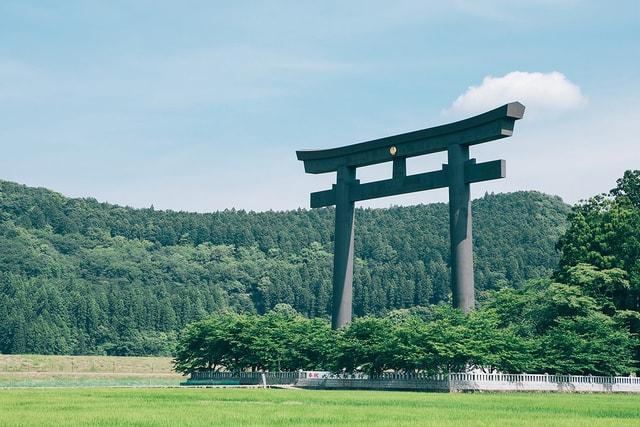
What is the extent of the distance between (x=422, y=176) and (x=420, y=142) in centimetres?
192

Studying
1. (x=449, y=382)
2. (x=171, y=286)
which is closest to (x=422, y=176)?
(x=449, y=382)

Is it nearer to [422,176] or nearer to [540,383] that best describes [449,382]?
[540,383]

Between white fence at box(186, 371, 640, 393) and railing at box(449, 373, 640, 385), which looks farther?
railing at box(449, 373, 640, 385)

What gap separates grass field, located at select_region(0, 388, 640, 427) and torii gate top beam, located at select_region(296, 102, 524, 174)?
16576 millimetres

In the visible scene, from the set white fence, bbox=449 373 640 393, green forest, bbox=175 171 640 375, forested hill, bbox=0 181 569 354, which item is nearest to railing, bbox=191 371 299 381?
green forest, bbox=175 171 640 375

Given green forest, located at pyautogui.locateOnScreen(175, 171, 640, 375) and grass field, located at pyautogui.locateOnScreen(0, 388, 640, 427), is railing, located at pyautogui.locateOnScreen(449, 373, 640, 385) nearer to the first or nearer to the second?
green forest, located at pyautogui.locateOnScreen(175, 171, 640, 375)

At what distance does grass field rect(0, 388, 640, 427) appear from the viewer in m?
27.0

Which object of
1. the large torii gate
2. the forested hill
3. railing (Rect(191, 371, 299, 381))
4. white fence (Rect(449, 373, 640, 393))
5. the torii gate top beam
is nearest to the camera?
white fence (Rect(449, 373, 640, 393))

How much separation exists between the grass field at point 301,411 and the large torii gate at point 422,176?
13721mm

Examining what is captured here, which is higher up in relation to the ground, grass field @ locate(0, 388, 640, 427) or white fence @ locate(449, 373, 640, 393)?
white fence @ locate(449, 373, 640, 393)

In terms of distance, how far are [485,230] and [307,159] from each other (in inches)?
5240

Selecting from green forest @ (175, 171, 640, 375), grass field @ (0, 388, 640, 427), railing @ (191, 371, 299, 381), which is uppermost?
green forest @ (175, 171, 640, 375)

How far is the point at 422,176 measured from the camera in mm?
55875

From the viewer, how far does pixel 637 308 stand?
6000cm
